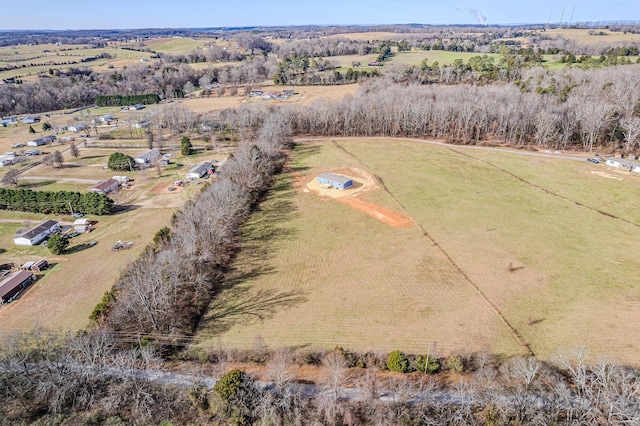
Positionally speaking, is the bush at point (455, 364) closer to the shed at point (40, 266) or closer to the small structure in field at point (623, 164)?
the shed at point (40, 266)

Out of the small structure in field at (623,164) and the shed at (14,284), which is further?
the small structure in field at (623,164)

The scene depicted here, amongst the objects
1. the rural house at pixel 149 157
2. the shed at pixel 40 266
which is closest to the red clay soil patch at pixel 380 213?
the shed at pixel 40 266

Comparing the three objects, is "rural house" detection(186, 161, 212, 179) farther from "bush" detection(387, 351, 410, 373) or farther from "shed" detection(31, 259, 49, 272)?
"bush" detection(387, 351, 410, 373)

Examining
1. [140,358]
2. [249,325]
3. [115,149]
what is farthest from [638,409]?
[115,149]

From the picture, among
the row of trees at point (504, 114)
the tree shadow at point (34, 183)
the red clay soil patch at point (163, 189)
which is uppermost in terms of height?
the row of trees at point (504, 114)

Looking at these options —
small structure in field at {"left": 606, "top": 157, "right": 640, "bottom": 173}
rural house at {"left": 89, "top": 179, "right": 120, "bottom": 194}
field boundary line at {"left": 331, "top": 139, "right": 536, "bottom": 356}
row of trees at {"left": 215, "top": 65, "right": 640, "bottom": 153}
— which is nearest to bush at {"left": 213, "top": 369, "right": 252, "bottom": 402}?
field boundary line at {"left": 331, "top": 139, "right": 536, "bottom": 356}

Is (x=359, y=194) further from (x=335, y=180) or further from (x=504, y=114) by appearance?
(x=504, y=114)

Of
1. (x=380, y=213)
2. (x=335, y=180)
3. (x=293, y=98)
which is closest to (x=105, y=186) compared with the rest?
(x=335, y=180)

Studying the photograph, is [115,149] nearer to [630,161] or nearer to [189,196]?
[189,196]
